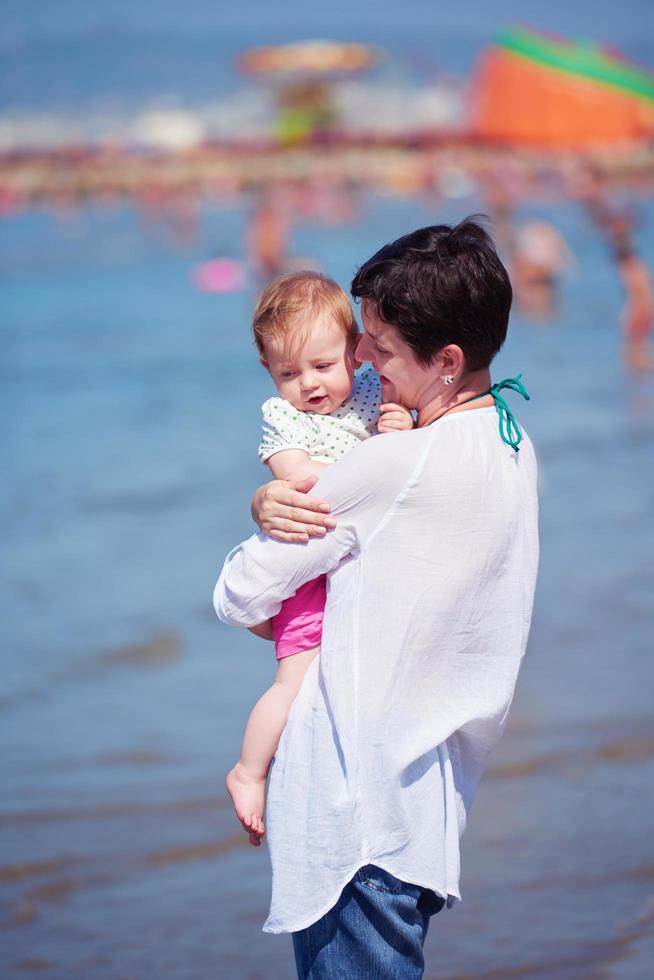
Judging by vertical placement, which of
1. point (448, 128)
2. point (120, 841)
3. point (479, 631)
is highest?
point (448, 128)

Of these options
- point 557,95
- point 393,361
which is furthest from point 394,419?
point 557,95

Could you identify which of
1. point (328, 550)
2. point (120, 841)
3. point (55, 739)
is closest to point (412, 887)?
point (328, 550)

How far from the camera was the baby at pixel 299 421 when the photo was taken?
1.94 metres

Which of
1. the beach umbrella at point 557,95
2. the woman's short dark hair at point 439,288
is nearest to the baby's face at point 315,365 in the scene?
the woman's short dark hair at point 439,288

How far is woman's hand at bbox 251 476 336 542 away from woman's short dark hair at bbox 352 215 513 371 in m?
0.26

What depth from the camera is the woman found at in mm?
1812

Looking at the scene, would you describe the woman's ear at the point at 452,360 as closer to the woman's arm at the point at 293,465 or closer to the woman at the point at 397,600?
the woman at the point at 397,600

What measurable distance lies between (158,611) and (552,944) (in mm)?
3118

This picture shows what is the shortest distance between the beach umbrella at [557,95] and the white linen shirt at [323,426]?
3278 cm

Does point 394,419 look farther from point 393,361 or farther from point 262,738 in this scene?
point 262,738

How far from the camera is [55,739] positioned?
451 centimetres

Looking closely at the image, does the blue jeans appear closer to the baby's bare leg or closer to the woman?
the woman

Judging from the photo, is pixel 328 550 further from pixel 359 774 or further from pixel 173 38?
pixel 173 38

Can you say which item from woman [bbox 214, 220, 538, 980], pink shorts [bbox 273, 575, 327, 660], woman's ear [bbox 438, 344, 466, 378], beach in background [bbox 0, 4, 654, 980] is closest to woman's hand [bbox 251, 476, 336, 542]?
woman [bbox 214, 220, 538, 980]
